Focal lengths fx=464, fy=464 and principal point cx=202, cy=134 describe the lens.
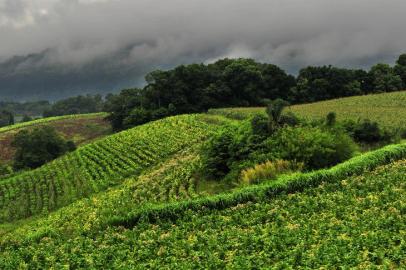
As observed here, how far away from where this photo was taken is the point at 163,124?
260ft

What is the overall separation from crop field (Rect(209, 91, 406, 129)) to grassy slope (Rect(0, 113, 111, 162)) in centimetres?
5329

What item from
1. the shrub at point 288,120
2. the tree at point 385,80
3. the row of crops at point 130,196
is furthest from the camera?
the tree at point 385,80

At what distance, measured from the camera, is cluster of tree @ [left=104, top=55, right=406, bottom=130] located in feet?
348

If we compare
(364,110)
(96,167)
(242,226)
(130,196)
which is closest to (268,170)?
(242,226)

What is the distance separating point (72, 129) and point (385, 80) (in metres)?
87.6

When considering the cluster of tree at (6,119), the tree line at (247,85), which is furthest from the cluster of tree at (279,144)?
the cluster of tree at (6,119)

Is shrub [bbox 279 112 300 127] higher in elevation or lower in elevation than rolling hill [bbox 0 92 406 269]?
higher

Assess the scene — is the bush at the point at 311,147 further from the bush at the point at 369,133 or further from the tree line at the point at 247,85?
the tree line at the point at 247,85

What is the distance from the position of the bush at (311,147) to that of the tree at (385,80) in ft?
222

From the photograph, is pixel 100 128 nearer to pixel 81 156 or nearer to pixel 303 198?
pixel 81 156

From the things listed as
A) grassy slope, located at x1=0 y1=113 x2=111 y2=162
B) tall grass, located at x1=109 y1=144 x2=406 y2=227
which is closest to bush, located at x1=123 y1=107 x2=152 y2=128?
grassy slope, located at x1=0 y1=113 x2=111 y2=162

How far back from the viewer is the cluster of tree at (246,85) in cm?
10600

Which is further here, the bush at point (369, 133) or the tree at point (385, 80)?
the tree at point (385, 80)

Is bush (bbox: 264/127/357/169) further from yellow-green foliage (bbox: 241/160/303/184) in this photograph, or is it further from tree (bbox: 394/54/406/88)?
tree (bbox: 394/54/406/88)
